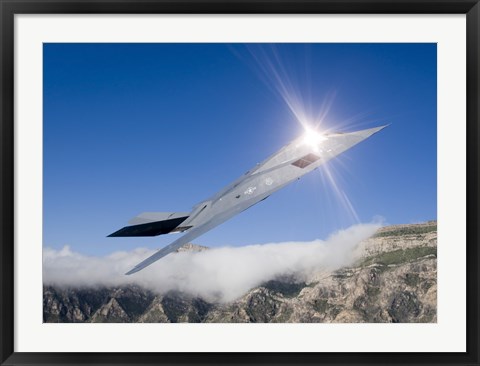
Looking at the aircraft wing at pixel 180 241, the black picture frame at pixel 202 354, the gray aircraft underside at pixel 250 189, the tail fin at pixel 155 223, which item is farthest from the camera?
the tail fin at pixel 155 223

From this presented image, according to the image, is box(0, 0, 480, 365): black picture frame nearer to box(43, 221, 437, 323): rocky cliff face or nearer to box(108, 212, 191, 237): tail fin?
box(43, 221, 437, 323): rocky cliff face

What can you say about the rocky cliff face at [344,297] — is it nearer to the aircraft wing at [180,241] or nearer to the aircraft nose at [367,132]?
the aircraft wing at [180,241]

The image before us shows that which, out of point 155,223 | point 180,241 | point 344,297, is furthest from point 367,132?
point 344,297

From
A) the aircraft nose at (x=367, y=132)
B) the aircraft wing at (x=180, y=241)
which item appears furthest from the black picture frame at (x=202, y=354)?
the aircraft nose at (x=367, y=132)

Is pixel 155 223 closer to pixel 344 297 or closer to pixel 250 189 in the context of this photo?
pixel 250 189

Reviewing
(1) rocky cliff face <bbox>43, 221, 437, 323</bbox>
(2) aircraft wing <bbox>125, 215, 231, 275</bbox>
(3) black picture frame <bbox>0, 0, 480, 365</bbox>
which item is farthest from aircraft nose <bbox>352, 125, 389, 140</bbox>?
(2) aircraft wing <bbox>125, 215, 231, 275</bbox>
